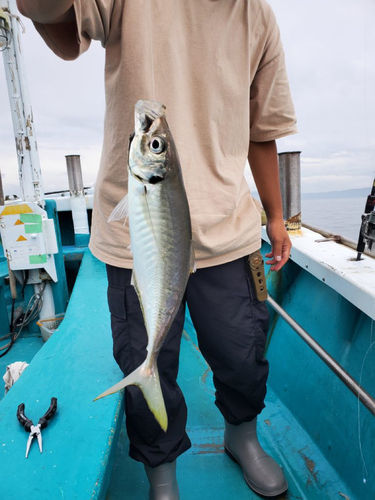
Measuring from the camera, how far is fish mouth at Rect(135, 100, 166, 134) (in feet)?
2.86

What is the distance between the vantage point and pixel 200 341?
1.66m

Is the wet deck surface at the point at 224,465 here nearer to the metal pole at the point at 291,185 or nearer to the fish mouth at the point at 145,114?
the metal pole at the point at 291,185

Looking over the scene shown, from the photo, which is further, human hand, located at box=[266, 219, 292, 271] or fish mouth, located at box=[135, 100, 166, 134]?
human hand, located at box=[266, 219, 292, 271]

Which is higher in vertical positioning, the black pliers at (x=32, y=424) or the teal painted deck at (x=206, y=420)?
the black pliers at (x=32, y=424)

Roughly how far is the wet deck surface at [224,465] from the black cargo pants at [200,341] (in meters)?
0.40

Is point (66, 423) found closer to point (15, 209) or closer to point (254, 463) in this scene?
point (254, 463)

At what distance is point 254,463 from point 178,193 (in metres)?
1.49

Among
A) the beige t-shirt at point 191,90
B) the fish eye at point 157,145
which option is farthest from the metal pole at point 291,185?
the fish eye at point 157,145

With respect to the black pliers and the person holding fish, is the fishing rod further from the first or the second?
the black pliers

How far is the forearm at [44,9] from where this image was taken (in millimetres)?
976

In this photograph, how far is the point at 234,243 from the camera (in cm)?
153

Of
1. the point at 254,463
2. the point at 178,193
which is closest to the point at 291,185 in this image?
the point at 254,463

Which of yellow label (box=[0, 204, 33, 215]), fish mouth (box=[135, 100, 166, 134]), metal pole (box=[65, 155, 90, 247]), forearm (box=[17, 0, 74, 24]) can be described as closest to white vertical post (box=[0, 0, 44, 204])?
yellow label (box=[0, 204, 33, 215])

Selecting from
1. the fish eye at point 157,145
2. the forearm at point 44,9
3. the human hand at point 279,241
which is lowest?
the human hand at point 279,241
